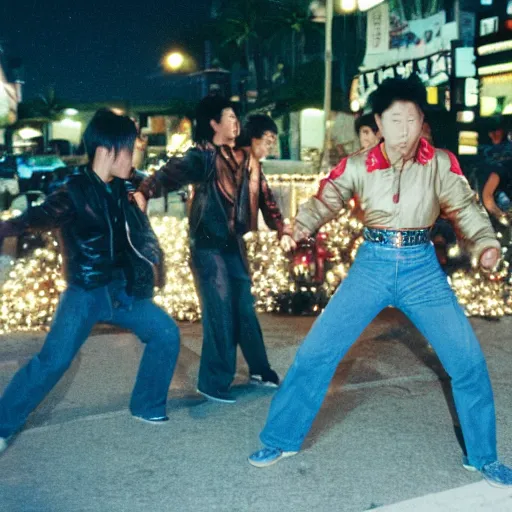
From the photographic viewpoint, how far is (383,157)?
3.70 metres

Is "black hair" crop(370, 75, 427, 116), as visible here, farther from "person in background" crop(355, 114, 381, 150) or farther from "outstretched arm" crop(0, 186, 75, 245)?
"person in background" crop(355, 114, 381, 150)

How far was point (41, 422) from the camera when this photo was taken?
175 inches

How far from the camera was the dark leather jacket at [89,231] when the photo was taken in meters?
3.84

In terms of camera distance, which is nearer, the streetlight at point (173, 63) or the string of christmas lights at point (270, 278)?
the string of christmas lights at point (270, 278)

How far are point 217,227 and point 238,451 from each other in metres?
1.46

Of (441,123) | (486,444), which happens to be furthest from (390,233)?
(441,123)

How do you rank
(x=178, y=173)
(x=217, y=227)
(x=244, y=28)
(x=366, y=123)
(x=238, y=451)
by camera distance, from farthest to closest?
1. (x=244, y=28)
2. (x=366, y=123)
3. (x=217, y=227)
4. (x=178, y=173)
5. (x=238, y=451)

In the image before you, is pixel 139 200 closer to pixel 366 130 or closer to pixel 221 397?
pixel 221 397

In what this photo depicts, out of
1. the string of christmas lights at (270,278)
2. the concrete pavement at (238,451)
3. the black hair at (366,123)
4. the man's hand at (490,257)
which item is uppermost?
the black hair at (366,123)

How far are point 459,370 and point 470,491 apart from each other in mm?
564

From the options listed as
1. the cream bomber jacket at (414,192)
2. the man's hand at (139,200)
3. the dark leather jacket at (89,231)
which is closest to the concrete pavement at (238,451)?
the dark leather jacket at (89,231)

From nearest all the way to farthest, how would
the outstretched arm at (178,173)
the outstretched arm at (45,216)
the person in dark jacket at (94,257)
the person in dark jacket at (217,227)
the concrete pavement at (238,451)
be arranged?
the concrete pavement at (238,451) < the outstretched arm at (45,216) < the person in dark jacket at (94,257) < the outstretched arm at (178,173) < the person in dark jacket at (217,227)

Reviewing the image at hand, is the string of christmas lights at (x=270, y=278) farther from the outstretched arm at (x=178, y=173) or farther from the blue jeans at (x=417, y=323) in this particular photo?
the blue jeans at (x=417, y=323)

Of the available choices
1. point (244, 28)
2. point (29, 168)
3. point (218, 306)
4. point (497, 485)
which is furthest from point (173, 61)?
point (497, 485)
